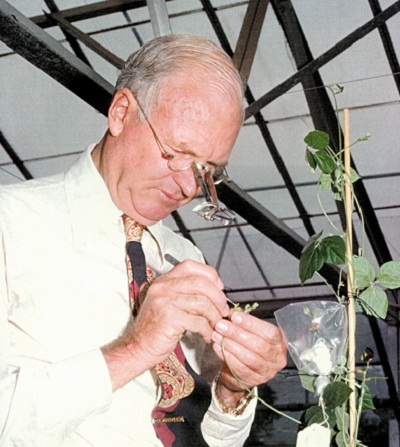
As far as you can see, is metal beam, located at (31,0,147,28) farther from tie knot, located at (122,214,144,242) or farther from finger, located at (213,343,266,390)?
finger, located at (213,343,266,390)

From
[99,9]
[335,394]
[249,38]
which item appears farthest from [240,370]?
[99,9]

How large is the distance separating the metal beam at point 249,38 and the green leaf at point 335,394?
3336 mm

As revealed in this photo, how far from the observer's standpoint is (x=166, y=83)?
1657mm

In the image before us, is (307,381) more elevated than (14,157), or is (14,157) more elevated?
(14,157)

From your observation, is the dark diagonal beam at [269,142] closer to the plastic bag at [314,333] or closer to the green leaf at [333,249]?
the green leaf at [333,249]

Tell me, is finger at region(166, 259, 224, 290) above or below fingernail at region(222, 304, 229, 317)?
above

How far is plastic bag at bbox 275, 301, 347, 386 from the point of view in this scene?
1296 mm

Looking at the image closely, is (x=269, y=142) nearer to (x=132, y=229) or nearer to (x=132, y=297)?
(x=132, y=229)

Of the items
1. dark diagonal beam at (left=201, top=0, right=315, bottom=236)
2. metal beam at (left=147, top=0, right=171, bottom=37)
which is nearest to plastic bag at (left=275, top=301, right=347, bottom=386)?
metal beam at (left=147, top=0, right=171, bottom=37)

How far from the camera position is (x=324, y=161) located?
146 centimetres

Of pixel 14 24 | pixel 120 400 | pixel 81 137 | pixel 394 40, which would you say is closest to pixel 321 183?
pixel 120 400

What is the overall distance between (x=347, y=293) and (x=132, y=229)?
1.82 ft

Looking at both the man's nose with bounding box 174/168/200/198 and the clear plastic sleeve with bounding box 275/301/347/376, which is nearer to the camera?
the clear plastic sleeve with bounding box 275/301/347/376

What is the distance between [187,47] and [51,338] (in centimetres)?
75
